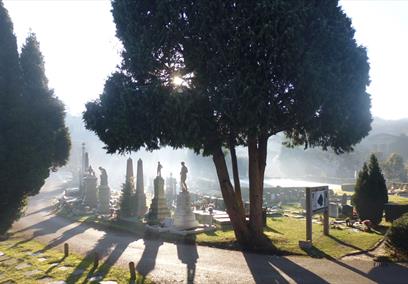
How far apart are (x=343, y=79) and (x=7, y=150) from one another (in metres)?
11.1

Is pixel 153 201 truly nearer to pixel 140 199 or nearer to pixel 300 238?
pixel 140 199

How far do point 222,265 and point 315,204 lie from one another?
4.46m

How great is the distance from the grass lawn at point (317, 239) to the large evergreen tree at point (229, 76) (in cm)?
350

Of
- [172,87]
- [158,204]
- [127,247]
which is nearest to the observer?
[172,87]

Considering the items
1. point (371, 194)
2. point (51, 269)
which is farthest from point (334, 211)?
point (51, 269)

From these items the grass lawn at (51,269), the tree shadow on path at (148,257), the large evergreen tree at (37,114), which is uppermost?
the large evergreen tree at (37,114)

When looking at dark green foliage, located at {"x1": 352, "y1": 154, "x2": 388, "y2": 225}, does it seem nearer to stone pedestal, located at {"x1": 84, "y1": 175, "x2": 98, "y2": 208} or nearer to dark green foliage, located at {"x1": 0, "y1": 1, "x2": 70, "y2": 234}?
dark green foliage, located at {"x1": 0, "y1": 1, "x2": 70, "y2": 234}

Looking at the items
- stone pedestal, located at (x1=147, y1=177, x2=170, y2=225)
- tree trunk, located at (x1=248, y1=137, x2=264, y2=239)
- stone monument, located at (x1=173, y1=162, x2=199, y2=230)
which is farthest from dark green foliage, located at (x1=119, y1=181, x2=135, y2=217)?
tree trunk, located at (x1=248, y1=137, x2=264, y2=239)

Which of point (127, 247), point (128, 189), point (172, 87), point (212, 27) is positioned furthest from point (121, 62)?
point (128, 189)

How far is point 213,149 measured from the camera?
11812mm

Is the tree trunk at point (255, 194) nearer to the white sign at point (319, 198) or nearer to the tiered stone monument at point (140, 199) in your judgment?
the white sign at point (319, 198)

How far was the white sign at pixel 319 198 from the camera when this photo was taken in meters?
13.5

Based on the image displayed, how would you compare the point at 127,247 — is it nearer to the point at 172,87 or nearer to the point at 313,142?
the point at 172,87

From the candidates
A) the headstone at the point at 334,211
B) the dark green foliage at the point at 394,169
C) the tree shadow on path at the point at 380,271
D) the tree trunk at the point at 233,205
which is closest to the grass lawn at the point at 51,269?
the tree trunk at the point at 233,205
